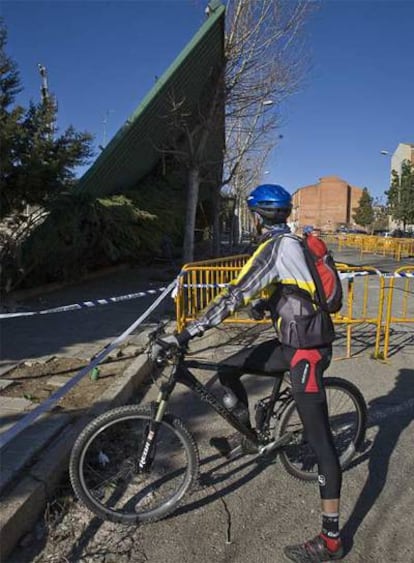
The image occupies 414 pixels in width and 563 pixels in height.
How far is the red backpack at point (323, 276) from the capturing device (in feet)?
8.50

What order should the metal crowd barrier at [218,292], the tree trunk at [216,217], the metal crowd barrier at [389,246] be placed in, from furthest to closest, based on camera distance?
the metal crowd barrier at [389,246]
the tree trunk at [216,217]
the metal crowd barrier at [218,292]

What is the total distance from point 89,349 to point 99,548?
380cm

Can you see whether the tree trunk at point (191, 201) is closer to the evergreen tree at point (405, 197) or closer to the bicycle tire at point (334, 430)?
the bicycle tire at point (334, 430)

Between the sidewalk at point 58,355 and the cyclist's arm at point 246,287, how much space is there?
4.63ft

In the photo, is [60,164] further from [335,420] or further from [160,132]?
[335,420]

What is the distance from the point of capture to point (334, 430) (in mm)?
3457

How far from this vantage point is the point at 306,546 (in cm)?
254

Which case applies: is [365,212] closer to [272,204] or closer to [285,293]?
[272,204]

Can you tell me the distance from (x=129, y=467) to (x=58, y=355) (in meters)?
3.09

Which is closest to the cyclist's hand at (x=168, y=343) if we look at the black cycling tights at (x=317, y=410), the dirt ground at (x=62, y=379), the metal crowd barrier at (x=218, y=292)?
the black cycling tights at (x=317, y=410)

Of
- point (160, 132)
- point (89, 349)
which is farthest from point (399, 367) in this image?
point (160, 132)

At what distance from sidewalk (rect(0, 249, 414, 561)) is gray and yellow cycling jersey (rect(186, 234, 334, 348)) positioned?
4.60 feet

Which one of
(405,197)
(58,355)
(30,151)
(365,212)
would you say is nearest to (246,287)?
(58,355)

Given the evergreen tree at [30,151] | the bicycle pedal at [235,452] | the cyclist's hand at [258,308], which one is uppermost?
the evergreen tree at [30,151]
